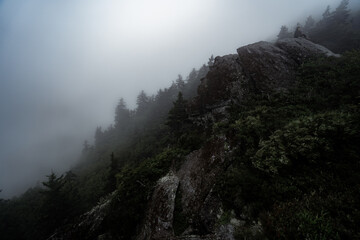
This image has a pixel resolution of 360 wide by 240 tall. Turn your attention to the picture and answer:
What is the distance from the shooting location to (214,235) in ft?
17.0

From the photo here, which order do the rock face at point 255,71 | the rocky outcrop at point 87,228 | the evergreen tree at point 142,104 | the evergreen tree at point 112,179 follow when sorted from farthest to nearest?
1. the evergreen tree at point 142,104
2. the evergreen tree at point 112,179
3. the rock face at point 255,71
4. the rocky outcrop at point 87,228

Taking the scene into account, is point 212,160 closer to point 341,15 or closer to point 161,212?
point 161,212

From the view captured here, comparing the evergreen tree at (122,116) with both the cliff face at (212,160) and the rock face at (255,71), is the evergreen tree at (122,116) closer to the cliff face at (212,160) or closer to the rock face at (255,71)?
the cliff face at (212,160)

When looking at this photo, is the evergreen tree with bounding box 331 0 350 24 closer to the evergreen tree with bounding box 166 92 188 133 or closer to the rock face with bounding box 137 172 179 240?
the evergreen tree with bounding box 166 92 188 133

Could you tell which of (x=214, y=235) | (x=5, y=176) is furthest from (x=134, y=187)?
(x=5, y=176)

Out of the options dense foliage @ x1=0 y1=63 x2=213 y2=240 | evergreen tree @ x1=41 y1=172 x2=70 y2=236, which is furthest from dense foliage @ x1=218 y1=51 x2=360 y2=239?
evergreen tree @ x1=41 y1=172 x2=70 y2=236

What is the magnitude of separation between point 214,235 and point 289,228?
8.04 feet

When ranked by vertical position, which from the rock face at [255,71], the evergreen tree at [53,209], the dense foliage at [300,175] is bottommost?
the evergreen tree at [53,209]

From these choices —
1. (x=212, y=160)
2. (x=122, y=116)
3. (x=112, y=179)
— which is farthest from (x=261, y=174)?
(x=122, y=116)

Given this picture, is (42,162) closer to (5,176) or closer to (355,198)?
(5,176)

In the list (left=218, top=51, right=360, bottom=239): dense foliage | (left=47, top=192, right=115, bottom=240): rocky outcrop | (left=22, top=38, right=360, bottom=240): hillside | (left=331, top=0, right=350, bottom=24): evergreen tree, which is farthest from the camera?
(left=331, top=0, right=350, bottom=24): evergreen tree

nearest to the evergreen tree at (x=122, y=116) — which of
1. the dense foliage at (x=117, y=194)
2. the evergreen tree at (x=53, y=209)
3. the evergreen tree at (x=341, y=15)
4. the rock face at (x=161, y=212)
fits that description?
the dense foliage at (x=117, y=194)

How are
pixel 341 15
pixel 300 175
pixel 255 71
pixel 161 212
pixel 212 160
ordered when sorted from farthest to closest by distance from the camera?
1. pixel 341 15
2. pixel 255 71
3. pixel 212 160
4. pixel 161 212
5. pixel 300 175

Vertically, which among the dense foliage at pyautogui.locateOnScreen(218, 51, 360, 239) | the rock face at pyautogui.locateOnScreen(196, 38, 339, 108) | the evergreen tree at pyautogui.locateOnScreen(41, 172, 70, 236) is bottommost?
the evergreen tree at pyautogui.locateOnScreen(41, 172, 70, 236)
